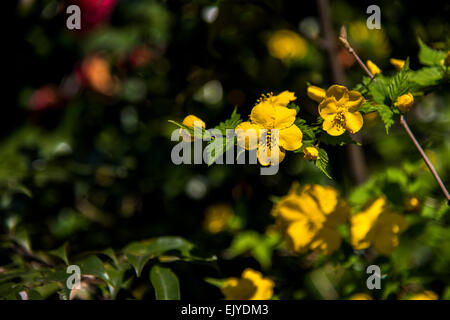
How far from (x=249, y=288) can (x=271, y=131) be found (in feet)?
1.24

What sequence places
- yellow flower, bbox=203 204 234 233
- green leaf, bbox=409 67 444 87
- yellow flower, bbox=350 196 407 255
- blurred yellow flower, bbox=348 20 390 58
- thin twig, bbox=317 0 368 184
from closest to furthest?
green leaf, bbox=409 67 444 87
yellow flower, bbox=350 196 407 255
thin twig, bbox=317 0 368 184
yellow flower, bbox=203 204 234 233
blurred yellow flower, bbox=348 20 390 58

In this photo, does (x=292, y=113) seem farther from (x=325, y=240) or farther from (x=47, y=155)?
(x=47, y=155)

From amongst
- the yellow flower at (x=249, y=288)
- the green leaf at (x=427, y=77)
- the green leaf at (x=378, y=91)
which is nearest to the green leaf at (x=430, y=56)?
the green leaf at (x=427, y=77)

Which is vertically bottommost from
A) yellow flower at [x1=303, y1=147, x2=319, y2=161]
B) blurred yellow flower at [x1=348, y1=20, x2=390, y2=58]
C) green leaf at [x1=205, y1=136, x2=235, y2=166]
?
yellow flower at [x1=303, y1=147, x2=319, y2=161]

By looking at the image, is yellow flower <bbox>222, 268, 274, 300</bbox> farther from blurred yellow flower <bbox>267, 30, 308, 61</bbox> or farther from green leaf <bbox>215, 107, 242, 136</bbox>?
blurred yellow flower <bbox>267, 30, 308, 61</bbox>

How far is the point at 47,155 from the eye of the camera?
1230 mm

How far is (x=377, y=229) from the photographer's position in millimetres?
811

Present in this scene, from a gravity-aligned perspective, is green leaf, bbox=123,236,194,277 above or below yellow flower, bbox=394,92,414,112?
below

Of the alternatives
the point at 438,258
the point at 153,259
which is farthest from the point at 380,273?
the point at 153,259

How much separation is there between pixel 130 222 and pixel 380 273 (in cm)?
80

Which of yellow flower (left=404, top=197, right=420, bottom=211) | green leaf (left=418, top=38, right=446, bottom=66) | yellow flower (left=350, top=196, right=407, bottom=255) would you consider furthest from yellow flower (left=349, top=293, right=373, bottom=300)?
green leaf (left=418, top=38, right=446, bottom=66)

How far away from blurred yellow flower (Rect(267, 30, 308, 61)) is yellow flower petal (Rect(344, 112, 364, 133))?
96cm

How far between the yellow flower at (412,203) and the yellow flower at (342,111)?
33 centimetres

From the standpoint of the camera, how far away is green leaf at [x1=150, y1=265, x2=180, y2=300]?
0.73m
